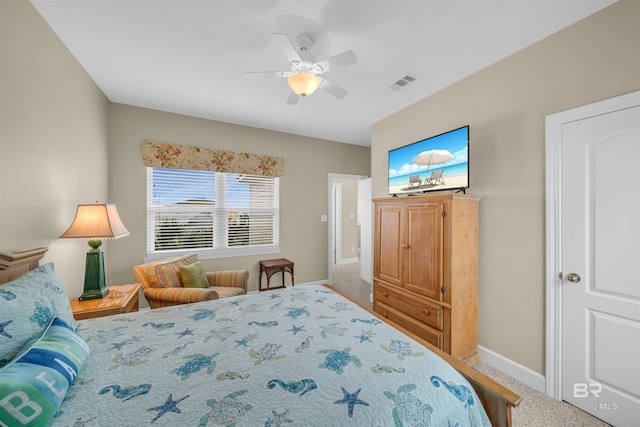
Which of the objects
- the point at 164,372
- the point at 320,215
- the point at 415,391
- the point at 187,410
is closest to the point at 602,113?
the point at 415,391

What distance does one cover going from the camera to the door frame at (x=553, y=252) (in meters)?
1.81

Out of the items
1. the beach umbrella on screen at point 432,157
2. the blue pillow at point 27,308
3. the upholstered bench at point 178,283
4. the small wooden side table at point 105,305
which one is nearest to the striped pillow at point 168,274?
the upholstered bench at point 178,283

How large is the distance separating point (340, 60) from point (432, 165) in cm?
144

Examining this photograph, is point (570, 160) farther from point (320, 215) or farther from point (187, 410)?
point (320, 215)

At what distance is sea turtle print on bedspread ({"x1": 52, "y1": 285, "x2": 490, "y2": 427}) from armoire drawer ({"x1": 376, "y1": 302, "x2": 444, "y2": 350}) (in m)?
1.02

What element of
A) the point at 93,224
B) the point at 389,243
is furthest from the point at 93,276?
the point at 389,243

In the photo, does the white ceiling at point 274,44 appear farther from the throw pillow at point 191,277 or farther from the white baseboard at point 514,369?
the white baseboard at point 514,369

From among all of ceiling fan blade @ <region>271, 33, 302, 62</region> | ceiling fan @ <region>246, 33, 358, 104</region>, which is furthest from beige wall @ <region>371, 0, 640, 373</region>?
ceiling fan blade @ <region>271, 33, 302, 62</region>

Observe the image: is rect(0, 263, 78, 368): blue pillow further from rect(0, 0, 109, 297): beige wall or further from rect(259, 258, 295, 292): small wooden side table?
rect(259, 258, 295, 292): small wooden side table

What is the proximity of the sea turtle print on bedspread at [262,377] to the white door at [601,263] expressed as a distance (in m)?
1.39

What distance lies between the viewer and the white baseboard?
1.91 meters

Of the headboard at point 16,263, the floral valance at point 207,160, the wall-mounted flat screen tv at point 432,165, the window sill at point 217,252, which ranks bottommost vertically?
the window sill at point 217,252

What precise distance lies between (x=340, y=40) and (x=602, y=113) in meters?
1.88

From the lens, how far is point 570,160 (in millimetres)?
1763
